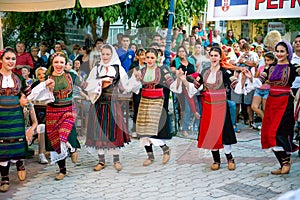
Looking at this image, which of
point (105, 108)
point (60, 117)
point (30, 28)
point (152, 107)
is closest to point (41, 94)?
point (60, 117)

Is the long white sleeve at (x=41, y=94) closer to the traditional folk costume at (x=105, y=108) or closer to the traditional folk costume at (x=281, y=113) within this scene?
the traditional folk costume at (x=105, y=108)

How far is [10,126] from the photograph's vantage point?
4289 mm

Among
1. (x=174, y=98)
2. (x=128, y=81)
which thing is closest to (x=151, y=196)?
(x=128, y=81)

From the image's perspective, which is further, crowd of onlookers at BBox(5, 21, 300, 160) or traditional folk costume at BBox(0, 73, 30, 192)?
crowd of onlookers at BBox(5, 21, 300, 160)

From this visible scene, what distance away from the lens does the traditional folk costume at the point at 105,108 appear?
15.8 ft

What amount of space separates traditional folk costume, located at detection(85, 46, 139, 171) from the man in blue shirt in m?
1.09

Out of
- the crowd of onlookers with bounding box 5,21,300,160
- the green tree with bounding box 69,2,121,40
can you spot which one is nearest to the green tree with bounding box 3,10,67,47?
the green tree with bounding box 69,2,121,40

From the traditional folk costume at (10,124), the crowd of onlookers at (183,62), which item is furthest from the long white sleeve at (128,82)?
the traditional folk costume at (10,124)

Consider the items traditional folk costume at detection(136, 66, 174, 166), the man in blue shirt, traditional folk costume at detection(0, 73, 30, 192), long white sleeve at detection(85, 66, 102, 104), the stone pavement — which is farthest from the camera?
the man in blue shirt

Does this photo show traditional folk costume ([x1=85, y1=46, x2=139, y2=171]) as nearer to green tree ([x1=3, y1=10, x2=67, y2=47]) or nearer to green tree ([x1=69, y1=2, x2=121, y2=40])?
green tree ([x1=69, y1=2, x2=121, y2=40])

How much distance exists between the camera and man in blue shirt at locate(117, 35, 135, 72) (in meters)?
6.25

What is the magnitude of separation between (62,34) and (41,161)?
575 centimetres

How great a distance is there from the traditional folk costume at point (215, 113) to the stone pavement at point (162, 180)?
13.9 inches

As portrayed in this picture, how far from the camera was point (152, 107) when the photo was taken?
5.10 m
